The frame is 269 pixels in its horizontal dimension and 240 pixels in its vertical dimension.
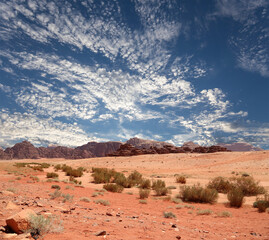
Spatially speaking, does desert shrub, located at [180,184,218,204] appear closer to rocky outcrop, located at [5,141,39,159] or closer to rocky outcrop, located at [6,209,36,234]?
rocky outcrop, located at [6,209,36,234]

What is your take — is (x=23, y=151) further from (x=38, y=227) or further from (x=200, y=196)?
(x=38, y=227)

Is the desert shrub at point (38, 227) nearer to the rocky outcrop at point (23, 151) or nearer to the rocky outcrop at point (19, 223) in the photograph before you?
the rocky outcrop at point (19, 223)

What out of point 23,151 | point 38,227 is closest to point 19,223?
point 38,227

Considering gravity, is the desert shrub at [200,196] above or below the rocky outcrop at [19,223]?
below

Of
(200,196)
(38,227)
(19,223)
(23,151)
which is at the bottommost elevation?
(200,196)

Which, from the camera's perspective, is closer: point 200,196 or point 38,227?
point 38,227

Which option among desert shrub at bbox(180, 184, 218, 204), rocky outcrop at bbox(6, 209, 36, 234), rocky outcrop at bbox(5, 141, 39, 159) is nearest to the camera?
rocky outcrop at bbox(6, 209, 36, 234)

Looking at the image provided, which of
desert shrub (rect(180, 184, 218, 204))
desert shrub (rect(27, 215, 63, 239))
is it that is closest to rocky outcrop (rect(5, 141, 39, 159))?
desert shrub (rect(180, 184, 218, 204))

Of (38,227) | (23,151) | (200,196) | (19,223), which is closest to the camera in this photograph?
(19,223)

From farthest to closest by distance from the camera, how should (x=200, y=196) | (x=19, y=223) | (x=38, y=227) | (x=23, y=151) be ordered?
(x=23, y=151)
(x=200, y=196)
(x=38, y=227)
(x=19, y=223)

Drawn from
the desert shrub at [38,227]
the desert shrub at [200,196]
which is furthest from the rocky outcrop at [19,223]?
the desert shrub at [200,196]

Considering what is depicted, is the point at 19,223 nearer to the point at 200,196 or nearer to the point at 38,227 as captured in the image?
the point at 38,227

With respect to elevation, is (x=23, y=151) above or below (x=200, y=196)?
above

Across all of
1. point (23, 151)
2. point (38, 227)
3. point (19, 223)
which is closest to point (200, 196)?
point (38, 227)
